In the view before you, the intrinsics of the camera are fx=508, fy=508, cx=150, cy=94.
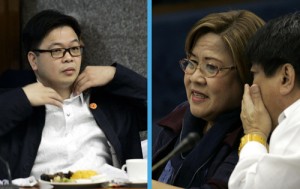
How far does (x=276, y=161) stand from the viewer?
1.31 meters

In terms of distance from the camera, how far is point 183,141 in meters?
1.47

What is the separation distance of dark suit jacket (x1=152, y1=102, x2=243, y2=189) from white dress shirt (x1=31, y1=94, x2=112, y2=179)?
0.27 meters

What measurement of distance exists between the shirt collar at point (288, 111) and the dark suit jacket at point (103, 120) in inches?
18.4

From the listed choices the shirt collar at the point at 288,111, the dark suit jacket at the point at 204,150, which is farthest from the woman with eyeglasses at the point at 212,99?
the shirt collar at the point at 288,111

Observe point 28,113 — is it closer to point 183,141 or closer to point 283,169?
point 183,141

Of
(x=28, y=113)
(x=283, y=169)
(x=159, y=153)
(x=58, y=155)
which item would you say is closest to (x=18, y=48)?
(x=28, y=113)

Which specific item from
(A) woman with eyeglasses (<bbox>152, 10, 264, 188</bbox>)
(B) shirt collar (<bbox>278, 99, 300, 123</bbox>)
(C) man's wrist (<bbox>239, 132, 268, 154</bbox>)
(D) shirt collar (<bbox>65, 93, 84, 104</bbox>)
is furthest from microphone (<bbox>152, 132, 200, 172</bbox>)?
(D) shirt collar (<bbox>65, 93, 84, 104</bbox>)

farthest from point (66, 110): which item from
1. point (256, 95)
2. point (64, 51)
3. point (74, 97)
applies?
point (256, 95)

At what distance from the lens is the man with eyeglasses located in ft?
5.50

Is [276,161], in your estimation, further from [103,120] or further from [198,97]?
[103,120]

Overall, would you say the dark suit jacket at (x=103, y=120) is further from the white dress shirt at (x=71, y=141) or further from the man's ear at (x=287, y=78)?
the man's ear at (x=287, y=78)

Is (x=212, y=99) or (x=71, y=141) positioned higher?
(x=212, y=99)

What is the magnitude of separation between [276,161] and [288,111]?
0.48 feet

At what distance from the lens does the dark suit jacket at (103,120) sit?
1.67 meters
